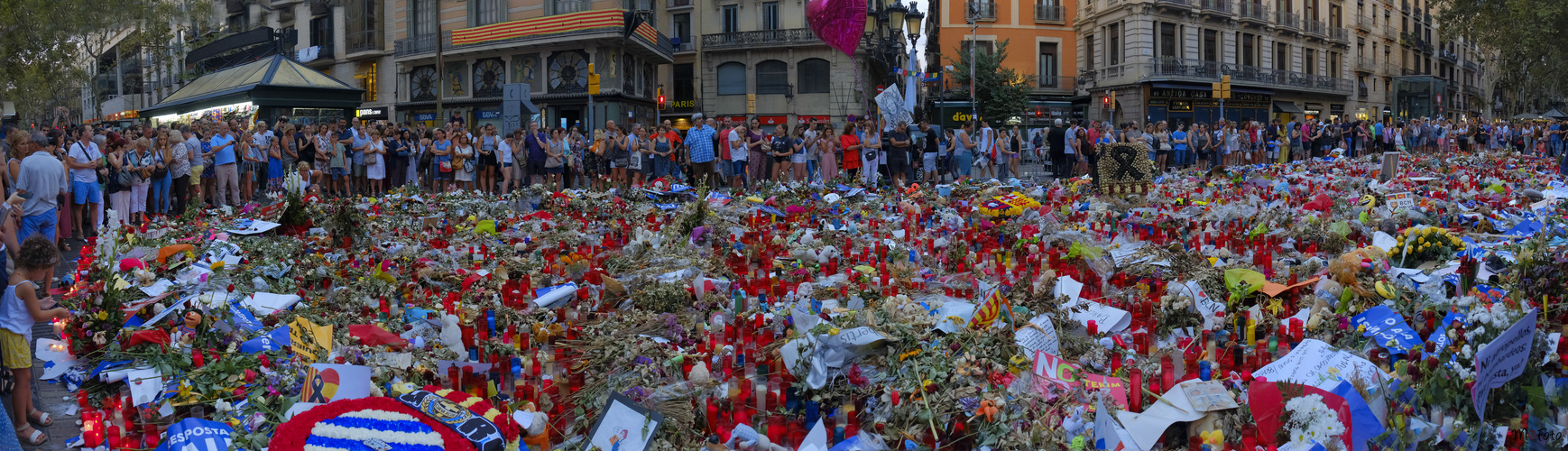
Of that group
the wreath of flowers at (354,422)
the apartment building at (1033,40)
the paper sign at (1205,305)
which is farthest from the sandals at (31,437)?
the apartment building at (1033,40)

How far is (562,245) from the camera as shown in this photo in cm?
944

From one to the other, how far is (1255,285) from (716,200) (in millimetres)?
7956

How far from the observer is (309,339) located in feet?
18.0

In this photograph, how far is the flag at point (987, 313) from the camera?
5521 millimetres

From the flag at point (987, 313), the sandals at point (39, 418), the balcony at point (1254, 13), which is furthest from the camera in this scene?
the balcony at point (1254, 13)

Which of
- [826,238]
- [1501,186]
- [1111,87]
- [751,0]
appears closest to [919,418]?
[826,238]

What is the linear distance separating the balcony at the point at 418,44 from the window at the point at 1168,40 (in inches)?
1071

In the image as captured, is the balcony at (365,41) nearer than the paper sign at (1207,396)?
No

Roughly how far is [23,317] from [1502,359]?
604 cm

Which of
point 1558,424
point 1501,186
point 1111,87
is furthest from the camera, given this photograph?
point 1111,87

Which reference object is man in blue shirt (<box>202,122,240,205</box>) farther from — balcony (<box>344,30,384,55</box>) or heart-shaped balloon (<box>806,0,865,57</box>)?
balcony (<box>344,30,384,55</box>)

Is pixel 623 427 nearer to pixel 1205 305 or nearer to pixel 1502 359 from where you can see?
pixel 1502 359

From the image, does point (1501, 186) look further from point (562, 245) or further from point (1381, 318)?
point (562, 245)

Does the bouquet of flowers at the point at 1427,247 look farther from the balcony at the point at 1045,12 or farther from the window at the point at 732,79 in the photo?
the balcony at the point at 1045,12
